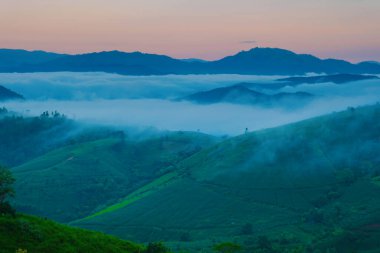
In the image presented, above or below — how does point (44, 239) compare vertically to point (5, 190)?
below

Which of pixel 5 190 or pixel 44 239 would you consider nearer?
pixel 44 239

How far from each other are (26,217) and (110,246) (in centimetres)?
1226

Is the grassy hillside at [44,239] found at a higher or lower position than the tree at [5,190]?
lower

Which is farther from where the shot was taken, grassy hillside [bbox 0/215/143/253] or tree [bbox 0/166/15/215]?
tree [bbox 0/166/15/215]

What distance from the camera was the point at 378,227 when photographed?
195m

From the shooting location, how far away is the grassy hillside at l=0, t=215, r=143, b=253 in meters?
58.9

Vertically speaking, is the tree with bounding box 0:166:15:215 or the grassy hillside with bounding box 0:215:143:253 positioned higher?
the tree with bounding box 0:166:15:215

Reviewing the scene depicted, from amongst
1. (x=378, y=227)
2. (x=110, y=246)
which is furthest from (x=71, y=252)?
(x=378, y=227)

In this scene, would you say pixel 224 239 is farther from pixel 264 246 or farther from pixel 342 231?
pixel 342 231

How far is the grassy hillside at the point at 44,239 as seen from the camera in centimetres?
5888

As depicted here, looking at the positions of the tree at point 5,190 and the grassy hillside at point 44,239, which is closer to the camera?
the grassy hillside at point 44,239

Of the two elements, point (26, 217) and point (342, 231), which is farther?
point (342, 231)

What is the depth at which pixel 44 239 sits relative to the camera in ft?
204

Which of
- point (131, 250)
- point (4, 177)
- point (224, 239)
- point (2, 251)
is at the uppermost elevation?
point (4, 177)
